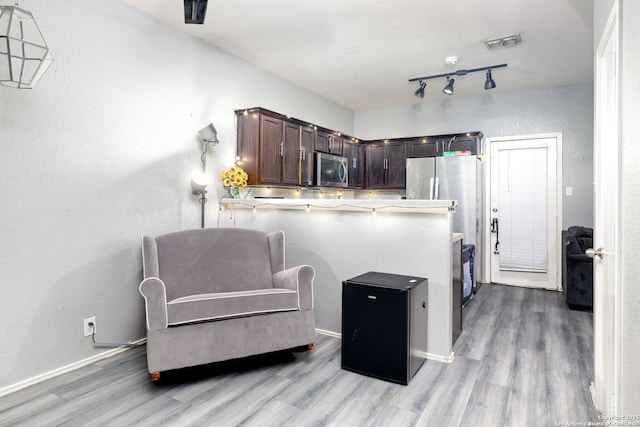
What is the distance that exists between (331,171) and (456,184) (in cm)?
167

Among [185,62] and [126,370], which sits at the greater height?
[185,62]

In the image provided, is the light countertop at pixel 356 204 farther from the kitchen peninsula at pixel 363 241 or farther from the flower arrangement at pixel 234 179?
the flower arrangement at pixel 234 179

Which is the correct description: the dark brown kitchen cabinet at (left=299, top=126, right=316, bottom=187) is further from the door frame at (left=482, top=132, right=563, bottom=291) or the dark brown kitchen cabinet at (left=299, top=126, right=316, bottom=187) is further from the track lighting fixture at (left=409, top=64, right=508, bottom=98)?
the door frame at (left=482, top=132, right=563, bottom=291)

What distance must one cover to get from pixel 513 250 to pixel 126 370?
490 cm

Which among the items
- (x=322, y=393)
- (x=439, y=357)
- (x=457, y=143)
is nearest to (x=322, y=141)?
(x=457, y=143)

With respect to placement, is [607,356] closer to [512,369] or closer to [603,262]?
[603,262]

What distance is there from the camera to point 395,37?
3.49 meters

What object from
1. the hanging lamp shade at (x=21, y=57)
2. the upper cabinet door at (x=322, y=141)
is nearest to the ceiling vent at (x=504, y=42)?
the upper cabinet door at (x=322, y=141)

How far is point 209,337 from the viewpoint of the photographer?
2.38 m

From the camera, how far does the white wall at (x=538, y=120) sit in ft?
16.0

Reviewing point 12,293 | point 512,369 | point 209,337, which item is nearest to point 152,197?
point 12,293

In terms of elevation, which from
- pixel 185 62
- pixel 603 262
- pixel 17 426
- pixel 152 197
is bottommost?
pixel 17 426

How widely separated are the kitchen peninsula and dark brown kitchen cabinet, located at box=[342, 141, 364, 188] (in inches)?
89.7

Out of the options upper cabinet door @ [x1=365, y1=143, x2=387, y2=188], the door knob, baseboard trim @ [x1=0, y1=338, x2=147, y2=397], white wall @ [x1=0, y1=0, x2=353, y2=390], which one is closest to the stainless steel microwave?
upper cabinet door @ [x1=365, y1=143, x2=387, y2=188]
